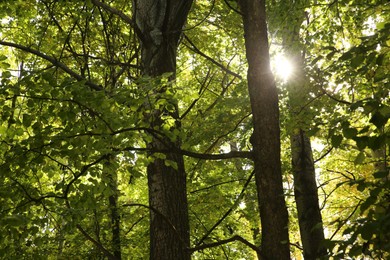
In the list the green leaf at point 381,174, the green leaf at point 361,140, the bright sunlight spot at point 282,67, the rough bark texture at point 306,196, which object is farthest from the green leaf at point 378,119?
the bright sunlight spot at point 282,67

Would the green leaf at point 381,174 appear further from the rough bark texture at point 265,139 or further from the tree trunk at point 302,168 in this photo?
the tree trunk at point 302,168

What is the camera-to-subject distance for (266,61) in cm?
349

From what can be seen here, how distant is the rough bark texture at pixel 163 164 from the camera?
4.88m

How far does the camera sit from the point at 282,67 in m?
6.80

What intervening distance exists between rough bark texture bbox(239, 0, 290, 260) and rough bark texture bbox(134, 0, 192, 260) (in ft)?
3.93

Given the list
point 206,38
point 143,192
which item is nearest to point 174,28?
point 206,38

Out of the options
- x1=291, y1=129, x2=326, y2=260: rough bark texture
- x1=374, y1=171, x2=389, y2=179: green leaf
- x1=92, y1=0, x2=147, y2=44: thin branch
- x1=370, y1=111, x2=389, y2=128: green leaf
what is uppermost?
x1=92, y1=0, x2=147, y2=44: thin branch

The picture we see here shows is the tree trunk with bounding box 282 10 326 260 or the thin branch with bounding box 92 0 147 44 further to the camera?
the thin branch with bounding box 92 0 147 44

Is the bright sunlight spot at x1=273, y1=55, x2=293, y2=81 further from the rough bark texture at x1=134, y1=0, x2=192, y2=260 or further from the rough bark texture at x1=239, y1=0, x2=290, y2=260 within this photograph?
the rough bark texture at x1=239, y1=0, x2=290, y2=260

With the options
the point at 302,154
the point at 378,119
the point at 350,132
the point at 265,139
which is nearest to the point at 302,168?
the point at 302,154

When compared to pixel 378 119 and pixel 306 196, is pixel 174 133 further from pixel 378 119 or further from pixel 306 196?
pixel 306 196

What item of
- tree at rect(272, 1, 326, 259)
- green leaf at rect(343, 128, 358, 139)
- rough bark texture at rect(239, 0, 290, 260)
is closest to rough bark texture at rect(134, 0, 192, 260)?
rough bark texture at rect(239, 0, 290, 260)

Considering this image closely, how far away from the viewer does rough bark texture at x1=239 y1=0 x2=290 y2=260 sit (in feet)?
10.3

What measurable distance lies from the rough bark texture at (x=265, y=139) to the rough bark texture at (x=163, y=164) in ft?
3.93
